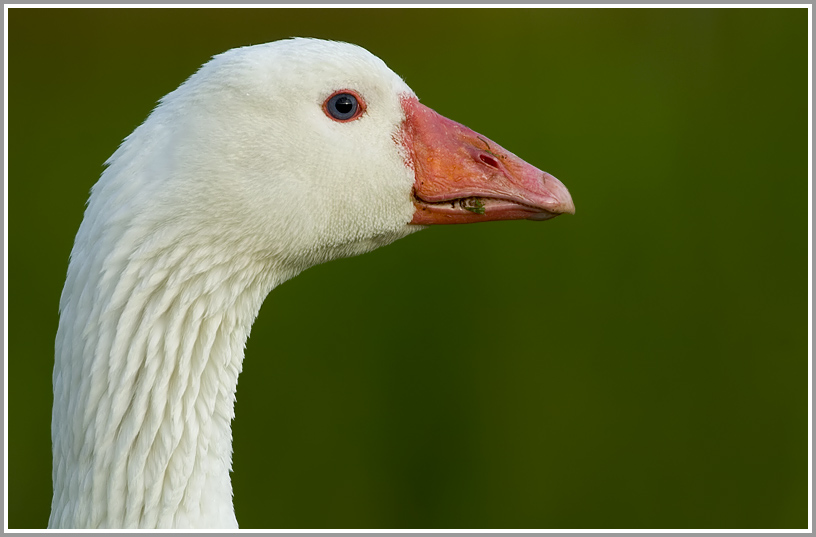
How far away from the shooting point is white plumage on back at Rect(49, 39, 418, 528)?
8.67 feet

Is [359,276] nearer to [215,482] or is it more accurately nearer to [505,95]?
[505,95]

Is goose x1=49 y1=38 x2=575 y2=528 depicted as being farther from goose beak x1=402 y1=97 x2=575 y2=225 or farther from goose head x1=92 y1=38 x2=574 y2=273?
goose beak x1=402 y1=97 x2=575 y2=225

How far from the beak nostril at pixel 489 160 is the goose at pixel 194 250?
0.34 meters

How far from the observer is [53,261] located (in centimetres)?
762

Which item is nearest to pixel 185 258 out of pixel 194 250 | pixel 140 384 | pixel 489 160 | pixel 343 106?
pixel 194 250

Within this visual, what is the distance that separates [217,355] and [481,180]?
3.55 feet

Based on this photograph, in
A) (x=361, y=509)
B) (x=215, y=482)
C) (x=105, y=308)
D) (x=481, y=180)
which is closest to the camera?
(x=105, y=308)

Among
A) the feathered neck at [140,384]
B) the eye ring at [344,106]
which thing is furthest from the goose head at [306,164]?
the feathered neck at [140,384]

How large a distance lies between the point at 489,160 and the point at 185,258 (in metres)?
1.11

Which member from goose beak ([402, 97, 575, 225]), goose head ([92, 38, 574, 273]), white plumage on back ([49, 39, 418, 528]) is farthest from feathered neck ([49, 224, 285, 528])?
goose beak ([402, 97, 575, 225])

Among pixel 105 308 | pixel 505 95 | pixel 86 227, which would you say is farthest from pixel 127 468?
pixel 505 95

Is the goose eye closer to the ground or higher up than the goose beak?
higher up

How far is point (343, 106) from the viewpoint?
283cm

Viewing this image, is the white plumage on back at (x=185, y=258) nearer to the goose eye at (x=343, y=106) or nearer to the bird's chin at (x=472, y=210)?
the goose eye at (x=343, y=106)
